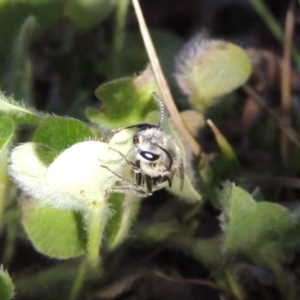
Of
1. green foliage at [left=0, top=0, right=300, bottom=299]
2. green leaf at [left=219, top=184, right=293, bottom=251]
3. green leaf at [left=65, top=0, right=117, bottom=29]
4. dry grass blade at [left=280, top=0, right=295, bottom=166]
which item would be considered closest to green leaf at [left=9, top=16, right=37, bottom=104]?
green foliage at [left=0, top=0, right=300, bottom=299]

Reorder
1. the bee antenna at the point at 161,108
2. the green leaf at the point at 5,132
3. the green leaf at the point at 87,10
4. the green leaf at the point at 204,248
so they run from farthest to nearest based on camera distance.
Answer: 1. the green leaf at the point at 87,10
2. the green leaf at the point at 204,248
3. the bee antenna at the point at 161,108
4. the green leaf at the point at 5,132

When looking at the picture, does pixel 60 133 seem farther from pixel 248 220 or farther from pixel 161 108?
pixel 248 220

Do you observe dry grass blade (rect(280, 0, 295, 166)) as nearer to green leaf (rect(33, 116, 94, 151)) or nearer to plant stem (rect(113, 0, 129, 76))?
plant stem (rect(113, 0, 129, 76))

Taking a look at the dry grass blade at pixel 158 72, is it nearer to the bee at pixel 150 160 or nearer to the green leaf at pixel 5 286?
the bee at pixel 150 160

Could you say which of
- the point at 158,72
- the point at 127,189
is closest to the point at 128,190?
the point at 127,189

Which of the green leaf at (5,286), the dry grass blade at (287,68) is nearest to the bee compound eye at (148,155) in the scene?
the green leaf at (5,286)

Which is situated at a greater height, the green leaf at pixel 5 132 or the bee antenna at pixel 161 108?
the green leaf at pixel 5 132

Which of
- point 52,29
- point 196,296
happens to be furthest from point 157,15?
point 196,296
